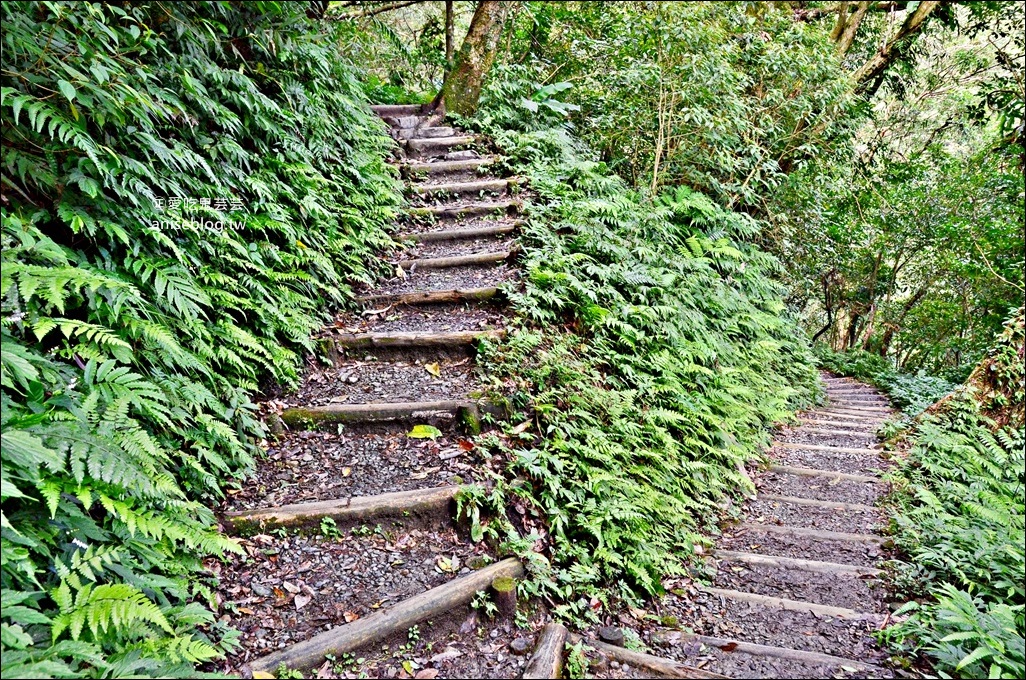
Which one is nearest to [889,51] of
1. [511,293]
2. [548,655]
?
[511,293]

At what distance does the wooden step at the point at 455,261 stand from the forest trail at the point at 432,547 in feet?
0.07

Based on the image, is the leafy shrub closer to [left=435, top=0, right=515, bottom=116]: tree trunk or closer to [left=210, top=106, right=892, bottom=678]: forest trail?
[left=210, top=106, right=892, bottom=678]: forest trail

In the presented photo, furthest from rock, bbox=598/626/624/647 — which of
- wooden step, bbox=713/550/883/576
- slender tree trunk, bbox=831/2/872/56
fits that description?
slender tree trunk, bbox=831/2/872/56

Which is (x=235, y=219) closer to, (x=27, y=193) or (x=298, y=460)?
(x=27, y=193)

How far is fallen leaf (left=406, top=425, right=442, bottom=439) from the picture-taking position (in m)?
3.63

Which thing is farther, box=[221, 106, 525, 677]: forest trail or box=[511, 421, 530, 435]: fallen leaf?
box=[511, 421, 530, 435]: fallen leaf

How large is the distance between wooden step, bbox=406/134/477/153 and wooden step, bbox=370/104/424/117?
1.05 m

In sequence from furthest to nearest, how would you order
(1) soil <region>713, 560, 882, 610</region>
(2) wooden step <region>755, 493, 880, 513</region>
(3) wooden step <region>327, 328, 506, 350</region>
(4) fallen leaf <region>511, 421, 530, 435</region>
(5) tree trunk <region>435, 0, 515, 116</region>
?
(5) tree trunk <region>435, 0, 515, 116</region>
(2) wooden step <region>755, 493, 880, 513</region>
(3) wooden step <region>327, 328, 506, 350</region>
(4) fallen leaf <region>511, 421, 530, 435</region>
(1) soil <region>713, 560, 882, 610</region>

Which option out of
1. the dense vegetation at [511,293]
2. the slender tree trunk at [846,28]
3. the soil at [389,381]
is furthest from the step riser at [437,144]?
the slender tree trunk at [846,28]

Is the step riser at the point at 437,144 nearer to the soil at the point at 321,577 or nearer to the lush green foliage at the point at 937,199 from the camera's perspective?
the lush green foliage at the point at 937,199

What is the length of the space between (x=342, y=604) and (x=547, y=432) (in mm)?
1625

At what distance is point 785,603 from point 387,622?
95.3 inches

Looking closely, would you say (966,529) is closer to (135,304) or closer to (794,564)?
(794,564)

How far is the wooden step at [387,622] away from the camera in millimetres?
2289
